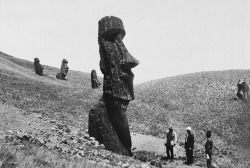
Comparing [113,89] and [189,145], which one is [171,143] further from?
[113,89]

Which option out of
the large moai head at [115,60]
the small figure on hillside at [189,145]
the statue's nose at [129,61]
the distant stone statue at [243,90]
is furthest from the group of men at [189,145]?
the distant stone statue at [243,90]

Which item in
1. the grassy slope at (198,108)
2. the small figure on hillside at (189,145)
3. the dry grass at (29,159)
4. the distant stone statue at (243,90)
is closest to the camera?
the dry grass at (29,159)

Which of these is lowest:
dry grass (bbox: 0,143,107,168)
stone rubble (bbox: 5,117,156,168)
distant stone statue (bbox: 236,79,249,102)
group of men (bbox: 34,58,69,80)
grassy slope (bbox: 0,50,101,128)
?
stone rubble (bbox: 5,117,156,168)

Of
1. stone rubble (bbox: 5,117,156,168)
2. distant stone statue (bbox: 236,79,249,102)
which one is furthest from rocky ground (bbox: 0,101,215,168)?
distant stone statue (bbox: 236,79,249,102)

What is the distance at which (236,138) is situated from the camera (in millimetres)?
25609

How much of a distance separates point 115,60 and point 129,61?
76cm

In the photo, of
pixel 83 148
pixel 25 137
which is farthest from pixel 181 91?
pixel 25 137

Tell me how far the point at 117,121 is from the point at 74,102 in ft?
51.3

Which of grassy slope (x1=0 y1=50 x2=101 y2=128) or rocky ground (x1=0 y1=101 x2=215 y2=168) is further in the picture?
grassy slope (x1=0 y1=50 x2=101 y2=128)

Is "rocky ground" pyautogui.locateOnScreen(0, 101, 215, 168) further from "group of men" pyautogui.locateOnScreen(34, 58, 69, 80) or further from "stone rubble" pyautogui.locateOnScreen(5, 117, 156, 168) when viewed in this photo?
"group of men" pyautogui.locateOnScreen(34, 58, 69, 80)

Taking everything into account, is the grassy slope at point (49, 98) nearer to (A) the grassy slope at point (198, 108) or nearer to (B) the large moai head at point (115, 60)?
(A) the grassy slope at point (198, 108)

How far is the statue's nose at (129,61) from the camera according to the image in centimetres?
1755

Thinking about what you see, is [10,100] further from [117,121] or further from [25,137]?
[25,137]

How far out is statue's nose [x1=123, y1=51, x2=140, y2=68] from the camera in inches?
691
